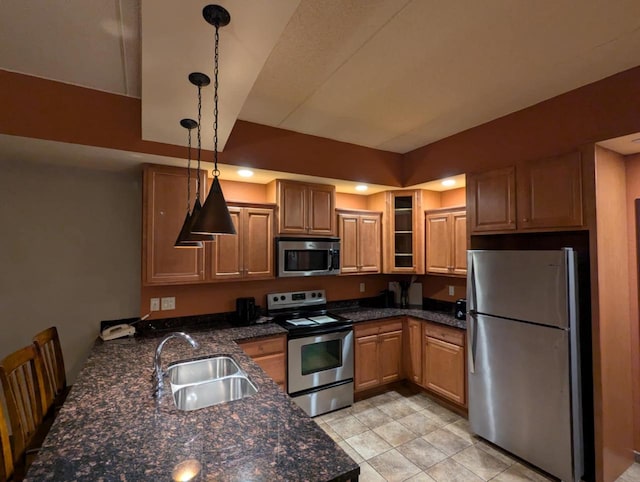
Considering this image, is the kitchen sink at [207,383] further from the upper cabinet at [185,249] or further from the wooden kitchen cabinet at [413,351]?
the wooden kitchen cabinet at [413,351]

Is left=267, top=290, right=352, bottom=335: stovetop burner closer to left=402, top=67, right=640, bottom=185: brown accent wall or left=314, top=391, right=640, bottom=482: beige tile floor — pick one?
left=314, top=391, right=640, bottom=482: beige tile floor

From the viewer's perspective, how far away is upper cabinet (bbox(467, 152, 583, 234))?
7.36ft

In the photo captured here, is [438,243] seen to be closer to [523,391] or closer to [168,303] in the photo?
[523,391]

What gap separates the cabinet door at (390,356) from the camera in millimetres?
3447

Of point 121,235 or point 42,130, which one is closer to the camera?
point 42,130

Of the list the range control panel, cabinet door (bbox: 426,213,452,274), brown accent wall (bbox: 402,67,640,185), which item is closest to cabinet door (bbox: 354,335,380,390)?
the range control panel

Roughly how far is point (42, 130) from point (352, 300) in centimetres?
332

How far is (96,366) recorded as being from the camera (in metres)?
1.93

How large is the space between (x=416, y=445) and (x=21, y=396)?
271cm

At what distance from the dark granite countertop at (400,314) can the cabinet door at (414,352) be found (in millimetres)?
121

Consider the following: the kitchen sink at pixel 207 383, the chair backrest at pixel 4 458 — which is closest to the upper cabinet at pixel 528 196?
the kitchen sink at pixel 207 383

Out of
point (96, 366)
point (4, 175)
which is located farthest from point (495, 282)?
point (4, 175)

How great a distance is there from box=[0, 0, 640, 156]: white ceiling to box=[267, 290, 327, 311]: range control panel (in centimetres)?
181

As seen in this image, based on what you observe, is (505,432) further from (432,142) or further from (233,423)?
(432,142)
